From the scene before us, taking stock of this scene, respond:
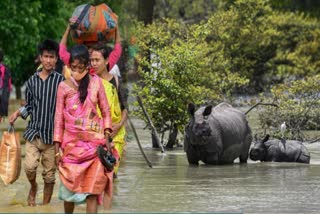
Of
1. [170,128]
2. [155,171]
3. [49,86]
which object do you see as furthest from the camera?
[170,128]

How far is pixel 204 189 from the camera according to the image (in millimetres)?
12445

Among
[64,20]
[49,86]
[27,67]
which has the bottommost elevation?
[27,67]

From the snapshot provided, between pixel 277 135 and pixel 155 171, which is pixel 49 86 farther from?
pixel 277 135

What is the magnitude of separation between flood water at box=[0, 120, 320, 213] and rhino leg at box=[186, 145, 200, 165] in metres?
0.15

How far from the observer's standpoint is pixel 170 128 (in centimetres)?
1862

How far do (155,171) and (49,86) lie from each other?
4103 millimetres

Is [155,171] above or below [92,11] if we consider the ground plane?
below

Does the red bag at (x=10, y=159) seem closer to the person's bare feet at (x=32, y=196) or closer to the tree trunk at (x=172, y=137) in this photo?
the person's bare feet at (x=32, y=196)

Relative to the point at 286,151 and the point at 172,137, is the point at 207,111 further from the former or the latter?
the point at 172,137

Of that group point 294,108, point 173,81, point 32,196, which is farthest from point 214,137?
point 32,196

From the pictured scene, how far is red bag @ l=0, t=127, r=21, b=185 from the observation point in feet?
35.5

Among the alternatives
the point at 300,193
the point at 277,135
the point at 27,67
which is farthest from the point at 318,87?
the point at 27,67

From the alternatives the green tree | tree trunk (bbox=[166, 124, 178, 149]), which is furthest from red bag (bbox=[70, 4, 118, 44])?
tree trunk (bbox=[166, 124, 178, 149])

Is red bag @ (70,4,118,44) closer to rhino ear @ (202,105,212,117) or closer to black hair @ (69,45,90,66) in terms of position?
black hair @ (69,45,90,66)
